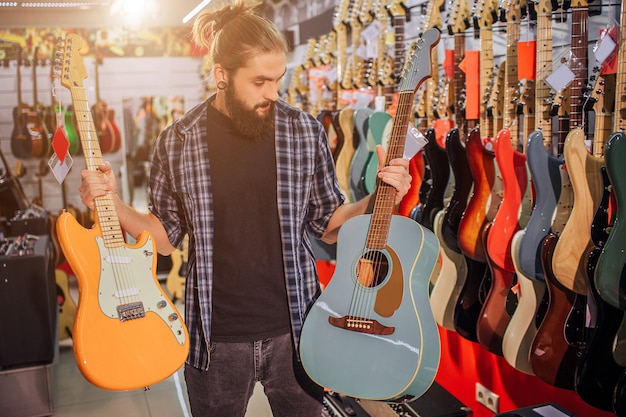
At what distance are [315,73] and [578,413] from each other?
265cm

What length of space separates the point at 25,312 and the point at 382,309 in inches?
94.6

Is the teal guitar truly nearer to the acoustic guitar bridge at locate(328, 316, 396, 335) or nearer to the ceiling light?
the acoustic guitar bridge at locate(328, 316, 396, 335)

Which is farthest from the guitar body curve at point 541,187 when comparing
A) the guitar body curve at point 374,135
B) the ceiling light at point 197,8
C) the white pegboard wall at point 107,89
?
the white pegboard wall at point 107,89

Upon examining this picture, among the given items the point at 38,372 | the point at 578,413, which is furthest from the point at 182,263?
the point at 578,413

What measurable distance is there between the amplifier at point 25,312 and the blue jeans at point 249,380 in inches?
76.5

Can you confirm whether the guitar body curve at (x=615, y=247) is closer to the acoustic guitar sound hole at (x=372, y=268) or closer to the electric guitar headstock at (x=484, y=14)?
the acoustic guitar sound hole at (x=372, y=268)

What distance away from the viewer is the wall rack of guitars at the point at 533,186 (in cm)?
180

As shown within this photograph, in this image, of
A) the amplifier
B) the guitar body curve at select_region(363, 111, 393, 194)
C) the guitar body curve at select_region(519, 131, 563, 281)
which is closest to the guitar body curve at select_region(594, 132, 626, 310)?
the guitar body curve at select_region(519, 131, 563, 281)

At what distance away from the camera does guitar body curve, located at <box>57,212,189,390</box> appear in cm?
147

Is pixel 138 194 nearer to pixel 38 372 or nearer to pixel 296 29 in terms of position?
pixel 296 29

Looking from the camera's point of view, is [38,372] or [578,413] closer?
[578,413]

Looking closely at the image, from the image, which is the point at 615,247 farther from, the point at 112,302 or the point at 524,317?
the point at 112,302

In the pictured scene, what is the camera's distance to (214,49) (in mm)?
1646

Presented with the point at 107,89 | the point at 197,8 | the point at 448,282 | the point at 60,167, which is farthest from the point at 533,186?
the point at 107,89
